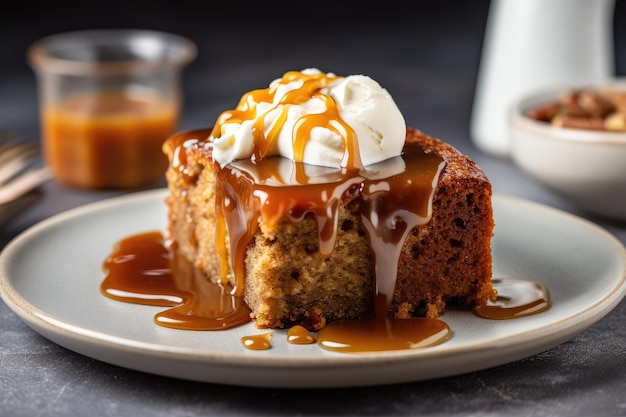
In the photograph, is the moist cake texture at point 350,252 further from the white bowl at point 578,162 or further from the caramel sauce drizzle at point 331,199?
the white bowl at point 578,162

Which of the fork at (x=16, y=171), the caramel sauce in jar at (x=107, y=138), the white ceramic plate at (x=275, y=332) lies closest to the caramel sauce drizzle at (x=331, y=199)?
the white ceramic plate at (x=275, y=332)

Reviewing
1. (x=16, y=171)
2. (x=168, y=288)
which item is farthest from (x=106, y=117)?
(x=168, y=288)

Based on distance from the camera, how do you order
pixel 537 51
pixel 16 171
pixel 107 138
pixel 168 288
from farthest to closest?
pixel 537 51 → pixel 107 138 → pixel 16 171 → pixel 168 288

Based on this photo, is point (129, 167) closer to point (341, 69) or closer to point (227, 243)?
point (227, 243)

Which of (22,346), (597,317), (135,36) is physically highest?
(135,36)

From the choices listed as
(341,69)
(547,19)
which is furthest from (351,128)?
(341,69)

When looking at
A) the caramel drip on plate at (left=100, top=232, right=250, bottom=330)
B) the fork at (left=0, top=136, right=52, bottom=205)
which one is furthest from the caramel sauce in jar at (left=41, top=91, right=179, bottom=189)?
the caramel drip on plate at (left=100, top=232, right=250, bottom=330)

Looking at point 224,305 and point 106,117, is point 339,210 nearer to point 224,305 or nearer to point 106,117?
point 224,305
